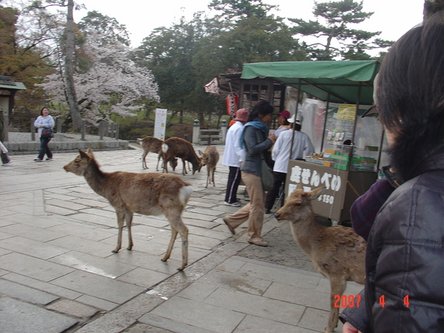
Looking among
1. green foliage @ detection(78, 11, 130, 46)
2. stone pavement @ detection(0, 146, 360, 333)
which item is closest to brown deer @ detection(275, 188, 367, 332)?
stone pavement @ detection(0, 146, 360, 333)

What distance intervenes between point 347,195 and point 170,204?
306 cm

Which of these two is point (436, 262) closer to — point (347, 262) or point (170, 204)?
point (347, 262)

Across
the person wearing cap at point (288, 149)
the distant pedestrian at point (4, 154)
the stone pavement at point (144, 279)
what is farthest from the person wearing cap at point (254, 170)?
the distant pedestrian at point (4, 154)

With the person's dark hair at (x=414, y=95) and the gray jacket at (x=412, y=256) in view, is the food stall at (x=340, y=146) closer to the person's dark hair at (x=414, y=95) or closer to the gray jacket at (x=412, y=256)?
the person's dark hair at (x=414, y=95)

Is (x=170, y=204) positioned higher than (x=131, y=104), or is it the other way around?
(x=131, y=104)

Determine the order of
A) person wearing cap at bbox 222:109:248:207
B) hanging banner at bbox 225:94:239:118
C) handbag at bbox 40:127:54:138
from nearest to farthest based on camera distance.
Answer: person wearing cap at bbox 222:109:248:207 → hanging banner at bbox 225:94:239:118 → handbag at bbox 40:127:54:138

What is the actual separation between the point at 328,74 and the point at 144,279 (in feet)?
12.9

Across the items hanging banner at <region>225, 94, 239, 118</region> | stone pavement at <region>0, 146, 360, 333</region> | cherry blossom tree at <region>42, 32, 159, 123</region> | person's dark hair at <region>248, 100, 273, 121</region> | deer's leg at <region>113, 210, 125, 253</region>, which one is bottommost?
stone pavement at <region>0, 146, 360, 333</region>

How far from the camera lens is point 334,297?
3398 mm

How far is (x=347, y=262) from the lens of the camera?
11.4 ft

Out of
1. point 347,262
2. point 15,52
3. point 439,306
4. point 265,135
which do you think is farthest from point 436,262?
point 15,52

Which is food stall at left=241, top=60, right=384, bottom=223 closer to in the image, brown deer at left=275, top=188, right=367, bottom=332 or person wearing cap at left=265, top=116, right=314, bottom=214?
person wearing cap at left=265, top=116, right=314, bottom=214

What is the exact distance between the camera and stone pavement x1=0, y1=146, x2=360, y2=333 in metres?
3.45

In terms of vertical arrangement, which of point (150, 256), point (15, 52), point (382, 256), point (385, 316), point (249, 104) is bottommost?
point (150, 256)
